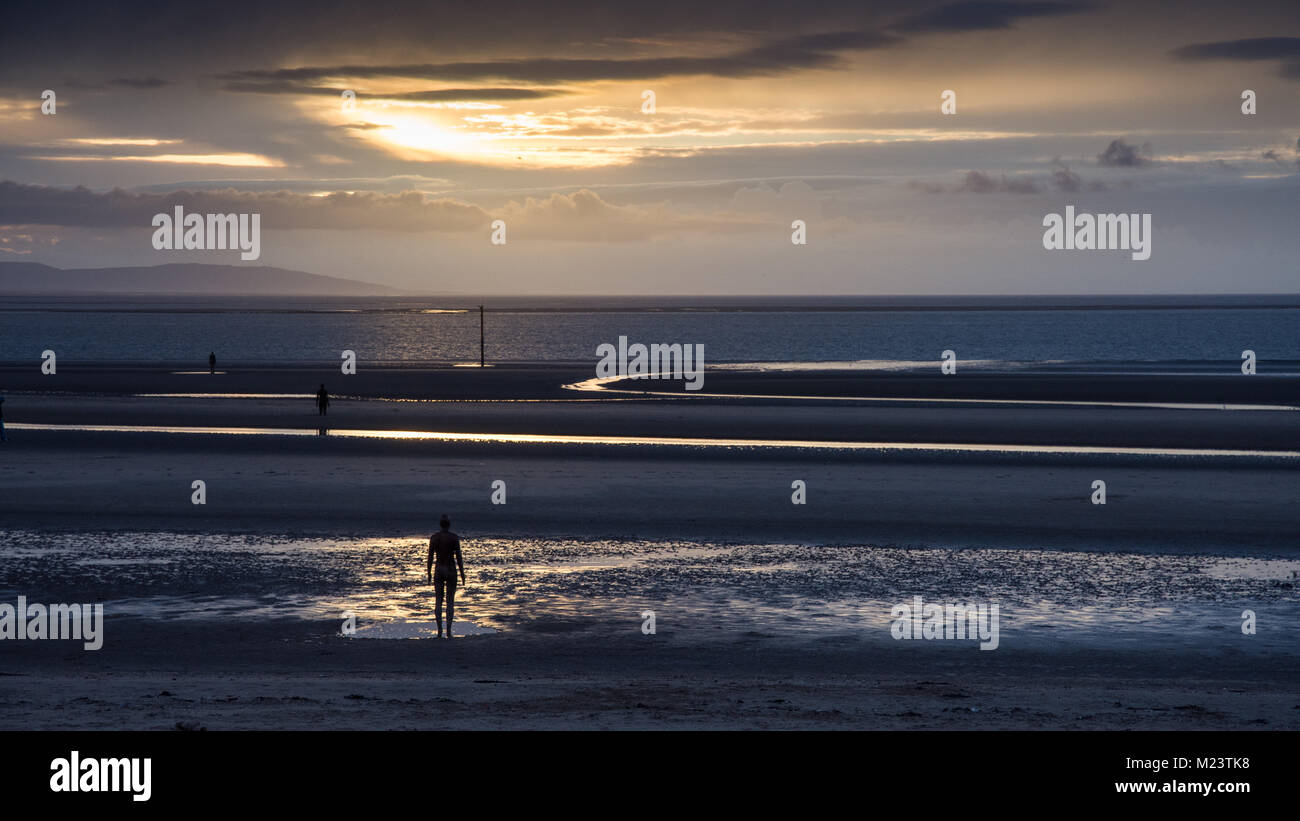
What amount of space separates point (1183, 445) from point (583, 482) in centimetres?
2347

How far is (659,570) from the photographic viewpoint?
23.5 metres

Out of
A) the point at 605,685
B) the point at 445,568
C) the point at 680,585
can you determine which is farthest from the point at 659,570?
the point at 605,685

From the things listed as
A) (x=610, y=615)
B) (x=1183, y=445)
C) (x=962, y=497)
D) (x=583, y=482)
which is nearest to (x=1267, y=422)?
(x=1183, y=445)

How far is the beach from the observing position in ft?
46.7

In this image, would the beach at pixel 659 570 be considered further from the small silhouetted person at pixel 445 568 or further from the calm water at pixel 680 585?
the small silhouetted person at pixel 445 568

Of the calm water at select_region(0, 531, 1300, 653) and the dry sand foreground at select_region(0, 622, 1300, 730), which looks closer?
the dry sand foreground at select_region(0, 622, 1300, 730)

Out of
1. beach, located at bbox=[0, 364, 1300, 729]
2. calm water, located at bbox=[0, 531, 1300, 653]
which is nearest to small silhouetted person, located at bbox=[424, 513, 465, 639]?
beach, located at bbox=[0, 364, 1300, 729]

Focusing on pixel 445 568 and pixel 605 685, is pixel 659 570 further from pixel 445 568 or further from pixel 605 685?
pixel 605 685

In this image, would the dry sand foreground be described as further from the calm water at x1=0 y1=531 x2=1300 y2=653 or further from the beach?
the calm water at x1=0 y1=531 x2=1300 y2=653

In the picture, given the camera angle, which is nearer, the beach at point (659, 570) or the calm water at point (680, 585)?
the beach at point (659, 570)

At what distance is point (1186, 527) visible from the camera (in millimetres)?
28125

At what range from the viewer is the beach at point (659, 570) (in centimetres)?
1423

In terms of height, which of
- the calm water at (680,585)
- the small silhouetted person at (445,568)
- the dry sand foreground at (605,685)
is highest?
the small silhouetted person at (445,568)

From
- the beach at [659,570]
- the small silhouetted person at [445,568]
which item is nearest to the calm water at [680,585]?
the beach at [659,570]
